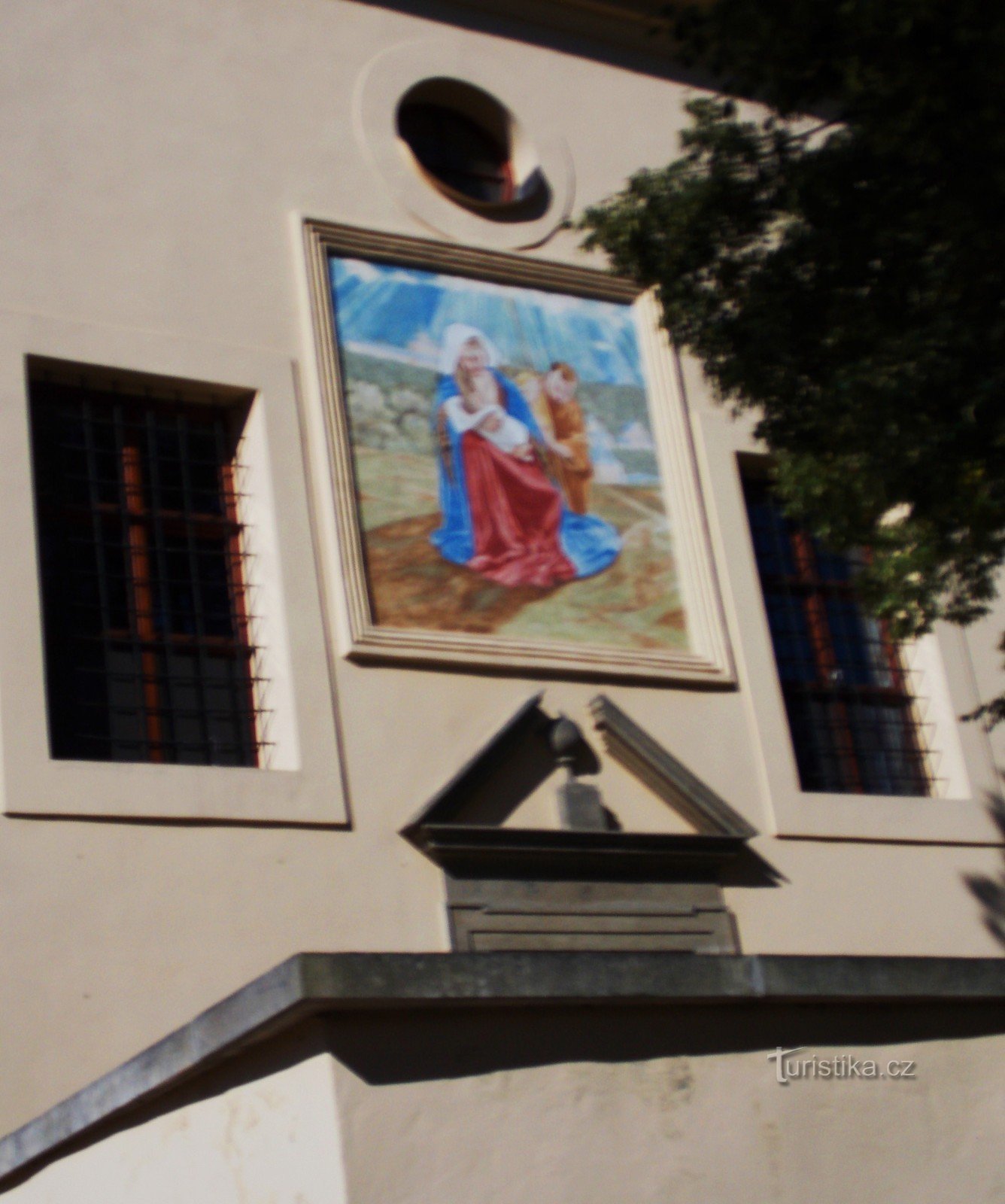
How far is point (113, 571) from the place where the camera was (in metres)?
10.2

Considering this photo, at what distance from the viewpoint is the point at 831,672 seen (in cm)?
1239

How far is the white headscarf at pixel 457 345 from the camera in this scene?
38.2 feet

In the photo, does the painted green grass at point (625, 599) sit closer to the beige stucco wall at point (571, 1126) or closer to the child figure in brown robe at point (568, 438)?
the child figure in brown robe at point (568, 438)

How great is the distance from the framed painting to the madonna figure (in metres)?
0.01

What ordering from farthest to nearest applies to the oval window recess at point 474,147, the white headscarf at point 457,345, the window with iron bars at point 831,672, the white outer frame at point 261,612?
the oval window recess at point 474,147, the window with iron bars at point 831,672, the white headscarf at point 457,345, the white outer frame at point 261,612

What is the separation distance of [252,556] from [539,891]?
2.44 metres

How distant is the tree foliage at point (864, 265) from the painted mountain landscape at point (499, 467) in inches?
90.9

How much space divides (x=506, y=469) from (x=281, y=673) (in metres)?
2.13

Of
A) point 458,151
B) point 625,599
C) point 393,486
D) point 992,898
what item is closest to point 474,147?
point 458,151

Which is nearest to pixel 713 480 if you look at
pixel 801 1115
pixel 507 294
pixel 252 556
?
pixel 507 294

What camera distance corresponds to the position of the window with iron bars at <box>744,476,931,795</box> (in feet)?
39.7

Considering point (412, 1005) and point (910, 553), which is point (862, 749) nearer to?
point (910, 553)

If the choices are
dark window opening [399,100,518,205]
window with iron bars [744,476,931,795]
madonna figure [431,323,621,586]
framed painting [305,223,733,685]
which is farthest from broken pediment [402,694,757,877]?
dark window opening [399,100,518,205]

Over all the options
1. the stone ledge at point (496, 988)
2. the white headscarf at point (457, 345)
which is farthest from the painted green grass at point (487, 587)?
the stone ledge at point (496, 988)
